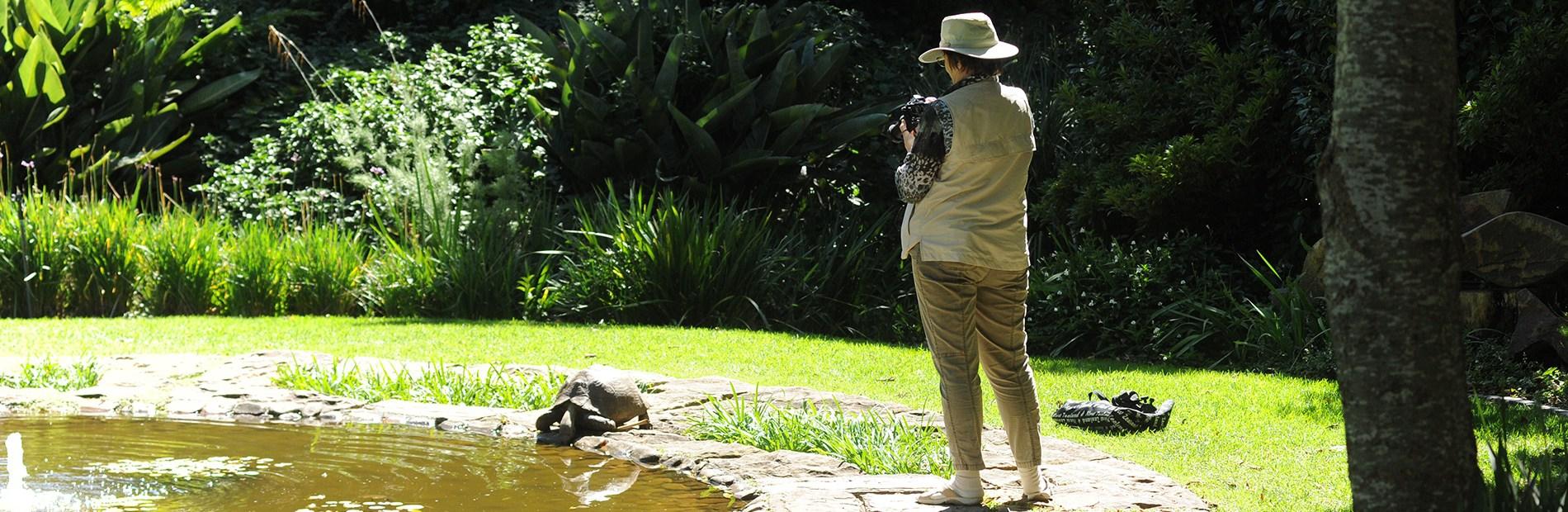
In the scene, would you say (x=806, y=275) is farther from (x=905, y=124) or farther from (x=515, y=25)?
(x=905, y=124)

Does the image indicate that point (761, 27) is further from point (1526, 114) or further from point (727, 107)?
point (1526, 114)

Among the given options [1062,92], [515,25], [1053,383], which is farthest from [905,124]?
[515,25]

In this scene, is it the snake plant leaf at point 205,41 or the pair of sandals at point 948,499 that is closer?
the pair of sandals at point 948,499

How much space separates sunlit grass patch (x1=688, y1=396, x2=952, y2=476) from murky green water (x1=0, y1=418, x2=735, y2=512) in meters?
→ 0.42

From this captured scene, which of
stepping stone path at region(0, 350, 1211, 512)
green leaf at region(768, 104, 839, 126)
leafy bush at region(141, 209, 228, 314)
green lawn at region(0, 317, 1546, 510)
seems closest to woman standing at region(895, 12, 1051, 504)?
stepping stone path at region(0, 350, 1211, 512)

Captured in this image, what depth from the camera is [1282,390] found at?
736 cm

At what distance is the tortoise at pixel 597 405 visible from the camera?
6574 mm

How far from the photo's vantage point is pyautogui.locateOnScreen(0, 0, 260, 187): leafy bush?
12.9 meters

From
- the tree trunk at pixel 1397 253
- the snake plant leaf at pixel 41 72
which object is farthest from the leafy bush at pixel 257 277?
the tree trunk at pixel 1397 253

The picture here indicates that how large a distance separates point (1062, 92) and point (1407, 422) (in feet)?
23.6

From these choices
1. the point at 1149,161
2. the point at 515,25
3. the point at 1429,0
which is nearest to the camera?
the point at 1429,0

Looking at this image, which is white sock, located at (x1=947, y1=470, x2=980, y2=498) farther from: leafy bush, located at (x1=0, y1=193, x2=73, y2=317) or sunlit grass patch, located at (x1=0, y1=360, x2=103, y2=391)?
leafy bush, located at (x1=0, y1=193, x2=73, y2=317)

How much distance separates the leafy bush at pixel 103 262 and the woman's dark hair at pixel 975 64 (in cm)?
855

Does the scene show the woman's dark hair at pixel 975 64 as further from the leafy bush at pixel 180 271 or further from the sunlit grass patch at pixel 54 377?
the leafy bush at pixel 180 271
